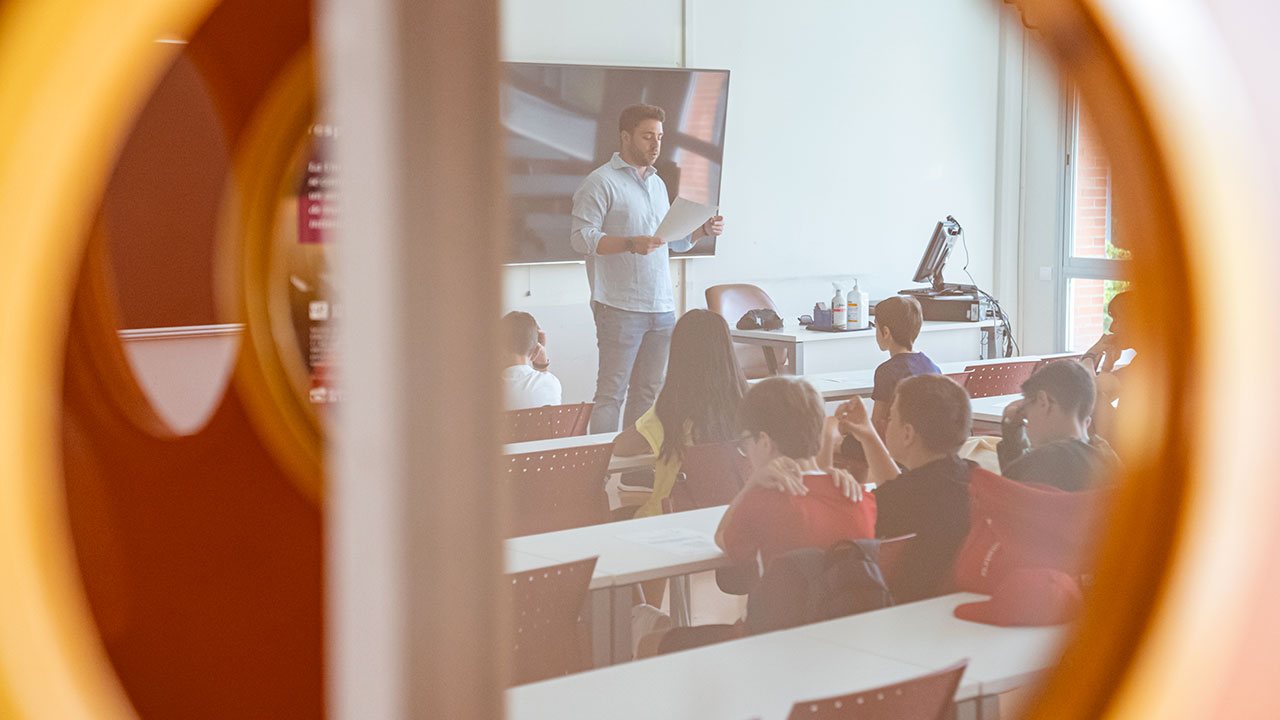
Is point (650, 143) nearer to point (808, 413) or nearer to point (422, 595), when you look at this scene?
point (808, 413)

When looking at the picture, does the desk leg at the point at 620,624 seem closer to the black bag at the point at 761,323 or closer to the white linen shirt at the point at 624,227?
the white linen shirt at the point at 624,227

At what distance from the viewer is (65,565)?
0.37 m

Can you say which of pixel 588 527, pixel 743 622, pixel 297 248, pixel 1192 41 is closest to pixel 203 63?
pixel 297 248

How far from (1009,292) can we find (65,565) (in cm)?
103

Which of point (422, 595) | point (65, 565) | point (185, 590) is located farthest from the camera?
point (185, 590)

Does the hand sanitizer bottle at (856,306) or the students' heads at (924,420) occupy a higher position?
the hand sanitizer bottle at (856,306)

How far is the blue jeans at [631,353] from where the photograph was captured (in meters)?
1.03

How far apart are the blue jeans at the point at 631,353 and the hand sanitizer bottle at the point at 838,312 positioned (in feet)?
2.74

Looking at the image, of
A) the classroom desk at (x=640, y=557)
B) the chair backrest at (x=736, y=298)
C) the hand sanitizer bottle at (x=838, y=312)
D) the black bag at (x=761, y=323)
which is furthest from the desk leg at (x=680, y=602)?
the chair backrest at (x=736, y=298)

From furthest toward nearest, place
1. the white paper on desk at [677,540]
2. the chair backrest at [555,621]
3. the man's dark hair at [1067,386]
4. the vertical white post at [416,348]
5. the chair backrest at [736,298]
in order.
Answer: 1. the chair backrest at [736,298]
2. the white paper on desk at [677,540]
3. the man's dark hair at [1067,386]
4. the chair backrest at [555,621]
5. the vertical white post at [416,348]

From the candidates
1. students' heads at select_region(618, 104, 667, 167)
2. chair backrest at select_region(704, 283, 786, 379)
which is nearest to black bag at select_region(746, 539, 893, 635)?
students' heads at select_region(618, 104, 667, 167)

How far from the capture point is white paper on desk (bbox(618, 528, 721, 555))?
1.51m

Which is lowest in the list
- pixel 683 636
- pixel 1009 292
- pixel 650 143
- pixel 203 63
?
pixel 683 636

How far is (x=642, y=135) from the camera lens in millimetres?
970
